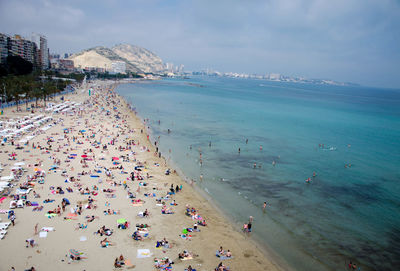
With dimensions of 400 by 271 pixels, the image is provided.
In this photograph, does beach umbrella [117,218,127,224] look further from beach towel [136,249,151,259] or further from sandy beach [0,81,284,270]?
beach towel [136,249,151,259]

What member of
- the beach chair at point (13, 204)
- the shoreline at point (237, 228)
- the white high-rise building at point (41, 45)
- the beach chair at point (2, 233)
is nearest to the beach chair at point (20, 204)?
the beach chair at point (13, 204)

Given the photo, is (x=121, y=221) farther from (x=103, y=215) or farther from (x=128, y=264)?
(x=128, y=264)

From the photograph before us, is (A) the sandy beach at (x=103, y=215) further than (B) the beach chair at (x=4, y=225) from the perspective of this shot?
No

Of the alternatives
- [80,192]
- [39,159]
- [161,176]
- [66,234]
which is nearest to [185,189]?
[161,176]

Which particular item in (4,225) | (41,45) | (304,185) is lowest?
(304,185)

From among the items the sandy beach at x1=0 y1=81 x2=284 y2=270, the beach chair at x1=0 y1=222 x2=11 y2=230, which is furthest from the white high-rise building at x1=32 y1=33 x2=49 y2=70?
the beach chair at x1=0 y1=222 x2=11 y2=230

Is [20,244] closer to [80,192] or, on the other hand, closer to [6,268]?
[6,268]

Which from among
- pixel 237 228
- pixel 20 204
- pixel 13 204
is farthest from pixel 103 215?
pixel 237 228

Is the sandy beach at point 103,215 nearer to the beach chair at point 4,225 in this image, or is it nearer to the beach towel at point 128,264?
the beach towel at point 128,264
